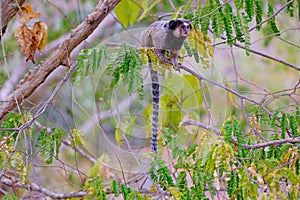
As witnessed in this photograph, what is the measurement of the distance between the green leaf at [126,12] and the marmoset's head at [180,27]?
637mm

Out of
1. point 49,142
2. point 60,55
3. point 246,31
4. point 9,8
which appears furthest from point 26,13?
point 246,31

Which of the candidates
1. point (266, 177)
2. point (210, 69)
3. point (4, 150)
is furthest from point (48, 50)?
point (266, 177)

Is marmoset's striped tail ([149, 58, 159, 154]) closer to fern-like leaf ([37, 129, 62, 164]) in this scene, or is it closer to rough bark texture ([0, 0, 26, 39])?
fern-like leaf ([37, 129, 62, 164])

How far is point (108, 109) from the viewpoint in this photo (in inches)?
57.2

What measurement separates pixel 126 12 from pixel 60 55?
0.44 metres

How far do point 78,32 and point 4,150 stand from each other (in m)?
0.34

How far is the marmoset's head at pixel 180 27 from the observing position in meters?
1.20

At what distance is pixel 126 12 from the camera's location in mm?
1859

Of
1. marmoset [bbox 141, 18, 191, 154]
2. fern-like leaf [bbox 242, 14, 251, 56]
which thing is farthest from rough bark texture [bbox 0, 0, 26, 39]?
fern-like leaf [bbox 242, 14, 251, 56]

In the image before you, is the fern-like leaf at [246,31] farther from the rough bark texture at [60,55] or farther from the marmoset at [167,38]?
the rough bark texture at [60,55]

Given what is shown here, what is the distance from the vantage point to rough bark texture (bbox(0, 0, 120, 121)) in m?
1.42

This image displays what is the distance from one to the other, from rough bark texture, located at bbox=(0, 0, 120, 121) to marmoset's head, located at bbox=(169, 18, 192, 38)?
254 millimetres

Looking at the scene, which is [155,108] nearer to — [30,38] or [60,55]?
[60,55]

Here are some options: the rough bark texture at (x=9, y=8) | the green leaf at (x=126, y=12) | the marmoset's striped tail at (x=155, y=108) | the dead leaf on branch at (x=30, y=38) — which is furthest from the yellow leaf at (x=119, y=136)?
the green leaf at (x=126, y=12)
